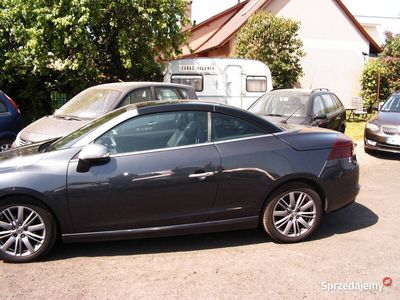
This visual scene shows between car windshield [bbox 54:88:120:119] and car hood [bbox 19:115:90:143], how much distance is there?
239 millimetres

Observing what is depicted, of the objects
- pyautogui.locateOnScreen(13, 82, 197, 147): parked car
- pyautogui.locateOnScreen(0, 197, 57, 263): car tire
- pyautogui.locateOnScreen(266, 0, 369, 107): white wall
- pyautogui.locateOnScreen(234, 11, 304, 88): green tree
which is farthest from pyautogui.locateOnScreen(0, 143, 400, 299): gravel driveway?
pyautogui.locateOnScreen(266, 0, 369, 107): white wall

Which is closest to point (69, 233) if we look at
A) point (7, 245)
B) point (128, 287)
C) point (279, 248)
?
point (7, 245)

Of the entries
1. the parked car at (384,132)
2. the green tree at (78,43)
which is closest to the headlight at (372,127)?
the parked car at (384,132)

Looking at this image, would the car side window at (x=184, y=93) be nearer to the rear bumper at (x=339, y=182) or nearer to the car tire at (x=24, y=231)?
the rear bumper at (x=339, y=182)

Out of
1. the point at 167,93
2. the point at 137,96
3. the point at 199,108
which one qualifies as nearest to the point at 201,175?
the point at 199,108

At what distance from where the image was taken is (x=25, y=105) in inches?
544

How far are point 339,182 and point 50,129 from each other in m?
4.58

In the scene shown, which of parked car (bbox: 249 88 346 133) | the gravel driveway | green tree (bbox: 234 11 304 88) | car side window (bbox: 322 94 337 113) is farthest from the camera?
green tree (bbox: 234 11 304 88)

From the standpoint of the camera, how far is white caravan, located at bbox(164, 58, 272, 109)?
43.3 feet

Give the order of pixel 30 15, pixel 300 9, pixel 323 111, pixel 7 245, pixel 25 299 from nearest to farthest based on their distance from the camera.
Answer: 1. pixel 25 299
2. pixel 7 245
3. pixel 323 111
4. pixel 30 15
5. pixel 300 9

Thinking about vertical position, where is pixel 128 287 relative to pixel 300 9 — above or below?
below

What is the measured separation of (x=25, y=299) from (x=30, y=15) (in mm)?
10754

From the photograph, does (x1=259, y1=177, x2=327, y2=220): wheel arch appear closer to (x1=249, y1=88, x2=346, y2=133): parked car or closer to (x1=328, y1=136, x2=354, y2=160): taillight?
(x1=328, y1=136, x2=354, y2=160): taillight

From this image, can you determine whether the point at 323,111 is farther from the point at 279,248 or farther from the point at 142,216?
the point at 142,216
